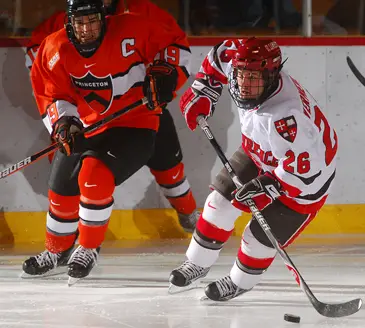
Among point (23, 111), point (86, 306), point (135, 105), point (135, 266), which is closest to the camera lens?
point (86, 306)

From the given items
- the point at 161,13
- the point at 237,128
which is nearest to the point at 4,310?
the point at 161,13

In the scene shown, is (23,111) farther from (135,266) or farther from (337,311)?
(337,311)

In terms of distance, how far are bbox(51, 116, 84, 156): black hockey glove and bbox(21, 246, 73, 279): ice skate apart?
1.47ft

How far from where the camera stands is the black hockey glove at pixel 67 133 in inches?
151

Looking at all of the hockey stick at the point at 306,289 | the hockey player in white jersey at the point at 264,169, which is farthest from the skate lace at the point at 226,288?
the hockey stick at the point at 306,289

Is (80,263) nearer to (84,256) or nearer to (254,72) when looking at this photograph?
(84,256)

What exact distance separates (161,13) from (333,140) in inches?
46.7

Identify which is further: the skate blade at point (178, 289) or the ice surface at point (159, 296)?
the skate blade at point (178, 289)

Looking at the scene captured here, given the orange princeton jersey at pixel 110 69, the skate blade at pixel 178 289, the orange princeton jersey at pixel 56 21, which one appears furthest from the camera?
the orange princeton jersey at pixel 56 21

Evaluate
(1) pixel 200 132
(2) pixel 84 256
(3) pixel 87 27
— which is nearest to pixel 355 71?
(1) pixel 200 132

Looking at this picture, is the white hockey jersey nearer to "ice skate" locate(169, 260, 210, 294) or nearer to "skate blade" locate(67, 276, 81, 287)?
"ice skate" locate(169, 260, 210, 294)

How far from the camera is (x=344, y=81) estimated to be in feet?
16.2

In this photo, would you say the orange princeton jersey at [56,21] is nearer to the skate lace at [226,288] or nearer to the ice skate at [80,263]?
the ice skate at [80,263]

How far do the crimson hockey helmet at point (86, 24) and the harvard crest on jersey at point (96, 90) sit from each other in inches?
4.8
